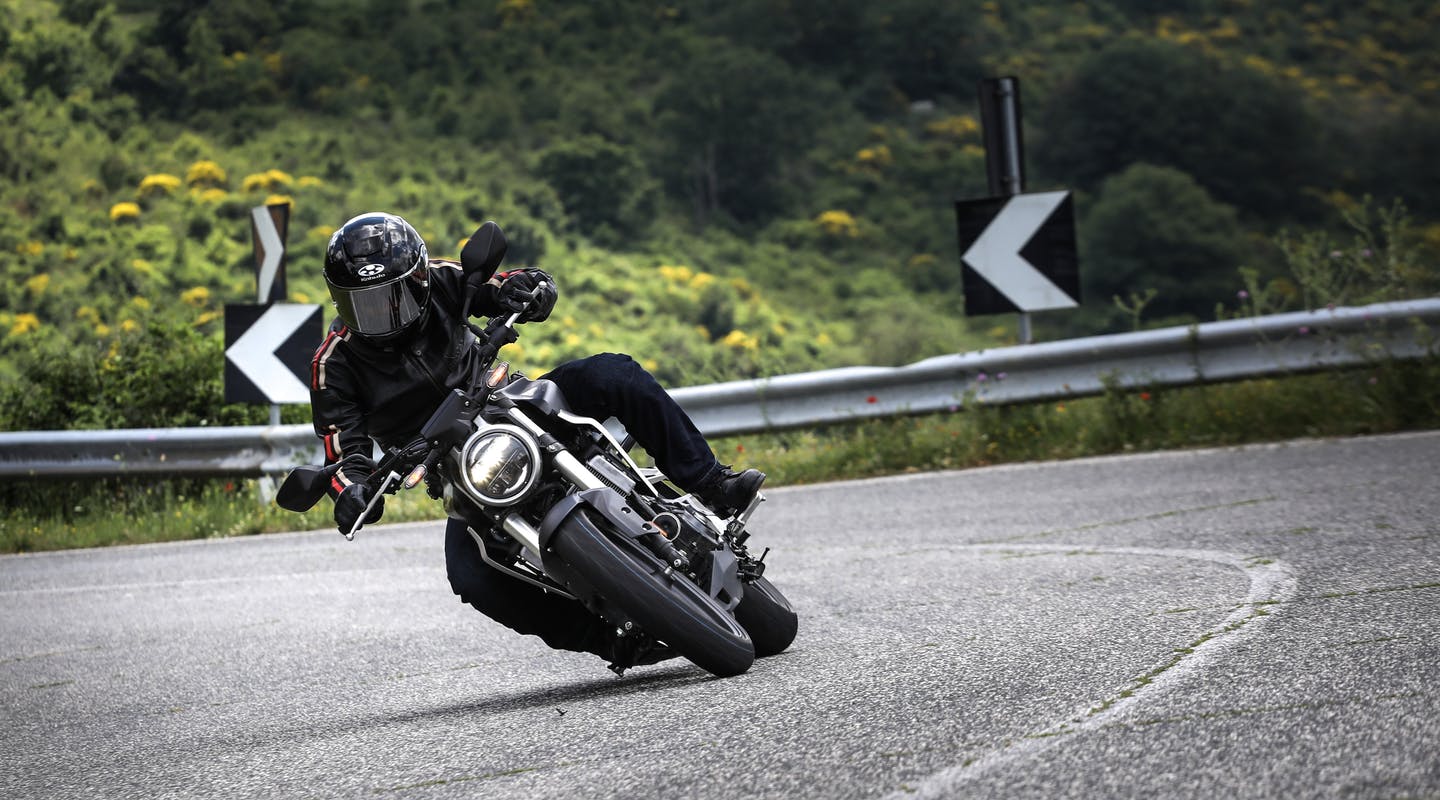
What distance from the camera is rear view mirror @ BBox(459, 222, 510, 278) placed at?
16.8 feet

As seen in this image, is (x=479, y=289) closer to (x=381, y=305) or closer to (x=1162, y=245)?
(x=381, y=305)

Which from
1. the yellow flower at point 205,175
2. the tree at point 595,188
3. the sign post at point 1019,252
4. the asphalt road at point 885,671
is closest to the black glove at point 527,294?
the asphalt road at point 885,671

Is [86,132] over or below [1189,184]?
over

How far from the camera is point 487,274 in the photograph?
17.0ft

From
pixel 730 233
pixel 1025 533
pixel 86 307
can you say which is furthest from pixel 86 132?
pixel 1025 533

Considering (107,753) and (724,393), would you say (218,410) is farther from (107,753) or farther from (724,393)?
(107,753)

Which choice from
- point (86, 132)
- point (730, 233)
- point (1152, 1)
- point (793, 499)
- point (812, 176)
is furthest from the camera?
point (1152, 1)

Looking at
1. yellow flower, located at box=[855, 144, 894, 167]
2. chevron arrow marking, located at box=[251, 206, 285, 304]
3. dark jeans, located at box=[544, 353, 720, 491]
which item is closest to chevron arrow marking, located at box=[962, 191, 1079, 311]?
chevron arrow marking, located at box=[251, 206, 285, 304]

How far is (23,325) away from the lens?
3039 inches

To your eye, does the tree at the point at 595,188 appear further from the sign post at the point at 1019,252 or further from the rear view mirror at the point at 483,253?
the rear view mirror at the point at 483,253

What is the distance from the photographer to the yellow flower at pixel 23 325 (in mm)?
76031

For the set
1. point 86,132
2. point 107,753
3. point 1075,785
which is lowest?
point 86,132

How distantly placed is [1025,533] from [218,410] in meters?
7.79

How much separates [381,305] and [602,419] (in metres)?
0.85
